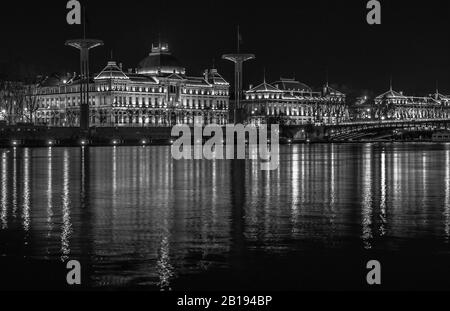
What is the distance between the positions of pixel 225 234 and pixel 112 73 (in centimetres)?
17356

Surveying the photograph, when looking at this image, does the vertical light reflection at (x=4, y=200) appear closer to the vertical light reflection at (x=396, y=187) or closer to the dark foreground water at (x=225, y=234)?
the dark foreground water at (x=225, y=234)

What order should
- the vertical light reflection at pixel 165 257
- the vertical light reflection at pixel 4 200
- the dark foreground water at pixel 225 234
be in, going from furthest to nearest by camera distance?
the vertical light reflection at pixel 4 200, the dark foreground water at pixel 225 234, the vertical light reflection at pixel 165 257

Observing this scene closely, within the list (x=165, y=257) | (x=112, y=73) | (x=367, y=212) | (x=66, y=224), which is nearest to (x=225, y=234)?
(x=165, y=257)

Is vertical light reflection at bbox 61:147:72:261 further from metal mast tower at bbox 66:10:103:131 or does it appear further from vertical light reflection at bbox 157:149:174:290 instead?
metal mast tower at bbox 66:10:103:131

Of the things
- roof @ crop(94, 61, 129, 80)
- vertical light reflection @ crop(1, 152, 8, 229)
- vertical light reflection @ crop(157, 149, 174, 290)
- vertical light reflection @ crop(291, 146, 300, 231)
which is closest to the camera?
vertical light reflection @ crop(157, 149, 174, 290)

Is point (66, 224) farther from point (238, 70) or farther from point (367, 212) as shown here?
point (238, 70)

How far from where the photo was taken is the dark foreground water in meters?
16.9

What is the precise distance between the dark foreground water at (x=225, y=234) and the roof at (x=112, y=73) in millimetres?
154661

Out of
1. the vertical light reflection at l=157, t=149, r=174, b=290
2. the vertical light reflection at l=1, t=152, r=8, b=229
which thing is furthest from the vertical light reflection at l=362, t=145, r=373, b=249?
the vertical light reflection at l=1, t=152, r=8, b=229

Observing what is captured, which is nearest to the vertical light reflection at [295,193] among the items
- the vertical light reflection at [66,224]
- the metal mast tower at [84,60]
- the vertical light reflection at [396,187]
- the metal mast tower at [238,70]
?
the vertical light reflection at [396,187]

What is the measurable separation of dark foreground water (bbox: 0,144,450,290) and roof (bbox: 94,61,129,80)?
155 metres

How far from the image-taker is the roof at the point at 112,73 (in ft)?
631

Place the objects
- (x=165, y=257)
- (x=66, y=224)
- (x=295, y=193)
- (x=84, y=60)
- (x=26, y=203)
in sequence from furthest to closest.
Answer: (x=84, y=60), (x=295, y=193), (x=26, y=203), (x=66, y=224), (x=165, y=257)

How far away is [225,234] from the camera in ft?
72.2
